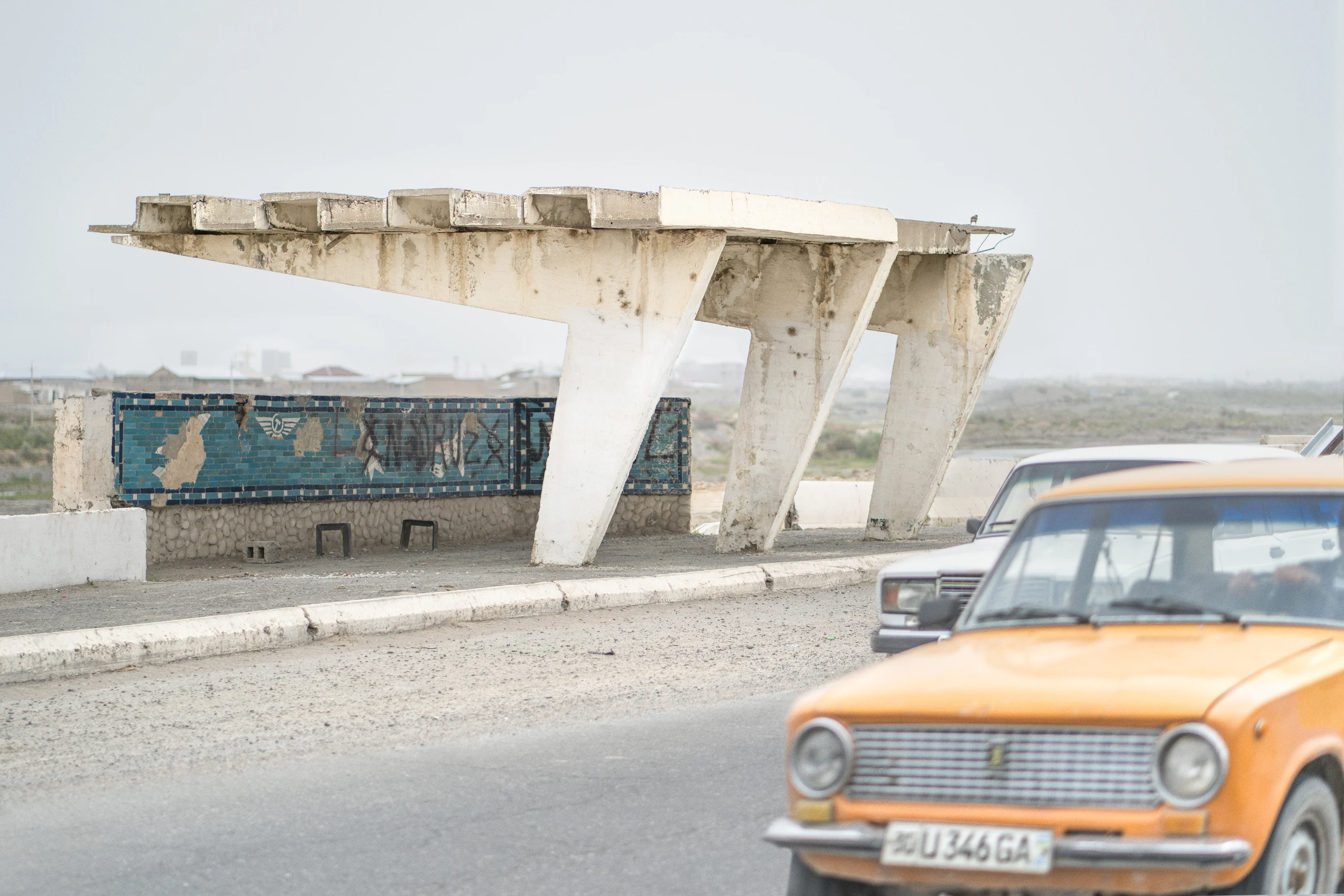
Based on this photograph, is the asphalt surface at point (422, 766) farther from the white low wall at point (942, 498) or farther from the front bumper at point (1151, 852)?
the white low wall at point (942, 498)

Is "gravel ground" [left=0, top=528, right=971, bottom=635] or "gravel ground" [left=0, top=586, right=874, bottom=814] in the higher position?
"gravel ground" [left=0, top=586, right=874, bottom=814]

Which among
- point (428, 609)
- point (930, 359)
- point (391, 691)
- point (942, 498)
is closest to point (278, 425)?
point (428, 609)

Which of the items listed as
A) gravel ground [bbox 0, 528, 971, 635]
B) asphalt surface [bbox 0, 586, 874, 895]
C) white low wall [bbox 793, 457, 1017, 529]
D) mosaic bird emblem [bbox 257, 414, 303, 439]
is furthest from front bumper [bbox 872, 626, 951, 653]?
white low wall [bbox 793, 457, 1017, 529]

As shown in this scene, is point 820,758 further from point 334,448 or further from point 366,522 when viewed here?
point 366,522

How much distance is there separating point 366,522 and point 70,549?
5.88 meters

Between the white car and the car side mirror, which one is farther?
the white car

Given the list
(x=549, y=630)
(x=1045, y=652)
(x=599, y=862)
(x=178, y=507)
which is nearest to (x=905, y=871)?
(x=1045, y=652)

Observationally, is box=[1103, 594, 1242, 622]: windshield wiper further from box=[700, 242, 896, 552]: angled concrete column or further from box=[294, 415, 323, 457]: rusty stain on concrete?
box=[294, 415, 323, 457]: rusty stain on concrete

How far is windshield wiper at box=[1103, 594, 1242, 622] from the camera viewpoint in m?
4.39

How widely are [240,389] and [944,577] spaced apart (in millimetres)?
45722

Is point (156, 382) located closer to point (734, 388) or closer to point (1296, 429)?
point (1296, 429)

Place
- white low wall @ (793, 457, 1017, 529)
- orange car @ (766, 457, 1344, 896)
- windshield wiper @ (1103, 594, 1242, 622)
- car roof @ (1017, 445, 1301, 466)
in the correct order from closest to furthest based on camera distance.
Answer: orange car @ (766, 457, 1344, 896)
windshield wiper @ (1103, 594, 1242, 622)
car roof @ (1017, 445, 1301, 466)
white low wall @ (793, 457, 1017, 529)

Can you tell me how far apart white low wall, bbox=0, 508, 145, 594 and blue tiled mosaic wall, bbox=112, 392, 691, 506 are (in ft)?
8.64

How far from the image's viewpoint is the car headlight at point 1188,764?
3.56 metres
